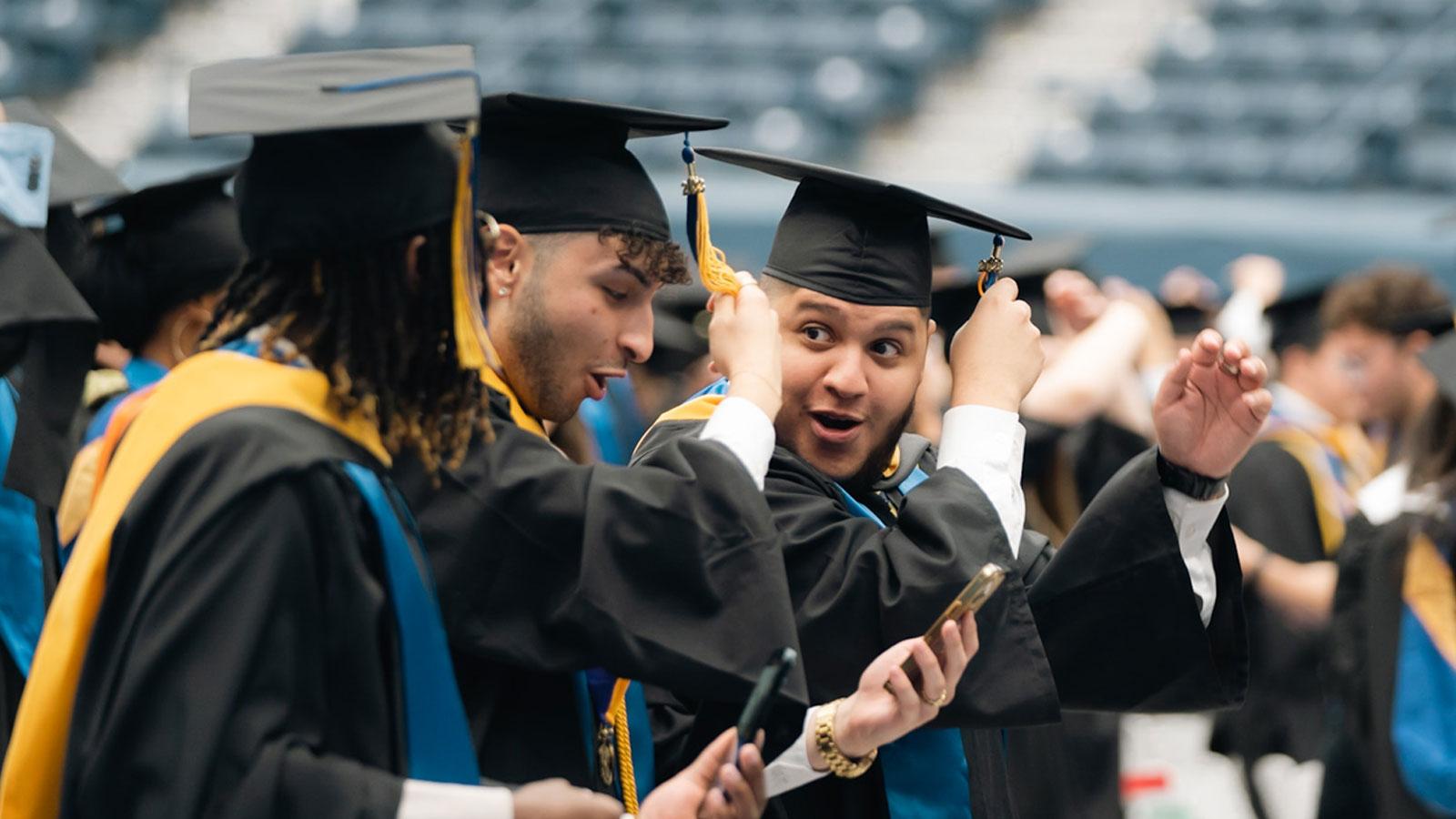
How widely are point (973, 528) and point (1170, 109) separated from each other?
1051 centimetres

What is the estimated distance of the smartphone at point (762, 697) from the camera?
1849 millimetres

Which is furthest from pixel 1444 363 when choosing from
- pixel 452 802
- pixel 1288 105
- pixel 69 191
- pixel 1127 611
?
pixel 1288 105

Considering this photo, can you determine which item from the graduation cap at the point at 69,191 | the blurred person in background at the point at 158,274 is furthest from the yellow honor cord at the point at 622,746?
the blurred person in background at the point at 158,274

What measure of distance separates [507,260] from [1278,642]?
4.63 meters

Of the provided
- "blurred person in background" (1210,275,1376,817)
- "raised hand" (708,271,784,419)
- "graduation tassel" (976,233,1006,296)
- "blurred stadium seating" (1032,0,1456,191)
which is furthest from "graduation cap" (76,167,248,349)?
"blurred stadium seating" (1032,0,1456,191)

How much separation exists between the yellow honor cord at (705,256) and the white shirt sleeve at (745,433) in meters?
0.51

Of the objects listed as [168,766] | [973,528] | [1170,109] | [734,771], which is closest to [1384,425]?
[973,528]

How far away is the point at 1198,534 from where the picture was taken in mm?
2645

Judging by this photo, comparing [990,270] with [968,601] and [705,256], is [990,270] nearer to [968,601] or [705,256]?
[705,256]

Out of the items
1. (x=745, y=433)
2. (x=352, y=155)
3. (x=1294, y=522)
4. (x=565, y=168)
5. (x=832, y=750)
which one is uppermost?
(x=352, y=155)

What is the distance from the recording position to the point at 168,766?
162cm

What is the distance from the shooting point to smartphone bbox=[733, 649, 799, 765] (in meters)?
1.85

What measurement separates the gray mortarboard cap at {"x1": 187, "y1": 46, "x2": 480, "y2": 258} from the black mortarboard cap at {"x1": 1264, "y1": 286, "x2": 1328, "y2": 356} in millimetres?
5421

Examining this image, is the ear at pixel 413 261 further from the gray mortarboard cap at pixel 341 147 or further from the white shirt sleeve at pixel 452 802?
the white shirt sleeve at pixel 452 802
